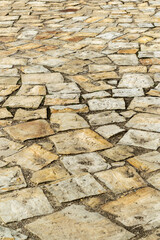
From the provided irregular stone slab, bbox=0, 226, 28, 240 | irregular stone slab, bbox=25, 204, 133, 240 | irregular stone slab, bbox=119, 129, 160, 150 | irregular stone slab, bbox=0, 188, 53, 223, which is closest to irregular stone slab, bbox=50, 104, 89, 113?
irregular stone slab, bbox=119, 129, 160, 150

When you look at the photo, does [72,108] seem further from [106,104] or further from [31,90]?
[31,90]

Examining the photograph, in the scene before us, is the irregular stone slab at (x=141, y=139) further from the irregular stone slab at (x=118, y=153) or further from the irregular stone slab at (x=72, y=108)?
the irregular stone slab at (x=72, y=108)

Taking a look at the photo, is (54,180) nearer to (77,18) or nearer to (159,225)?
(159,225)

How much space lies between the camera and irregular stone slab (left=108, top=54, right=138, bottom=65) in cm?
491

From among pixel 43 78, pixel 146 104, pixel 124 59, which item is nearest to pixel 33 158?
pixel 146 104

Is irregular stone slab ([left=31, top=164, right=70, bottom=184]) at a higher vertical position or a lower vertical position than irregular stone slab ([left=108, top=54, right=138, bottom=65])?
higher

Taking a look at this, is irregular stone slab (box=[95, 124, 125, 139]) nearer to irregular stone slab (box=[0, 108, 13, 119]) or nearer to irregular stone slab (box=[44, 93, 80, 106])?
irregular stone slab (box=[44, 93, 80, 106])

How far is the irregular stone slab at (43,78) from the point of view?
14.4 feet

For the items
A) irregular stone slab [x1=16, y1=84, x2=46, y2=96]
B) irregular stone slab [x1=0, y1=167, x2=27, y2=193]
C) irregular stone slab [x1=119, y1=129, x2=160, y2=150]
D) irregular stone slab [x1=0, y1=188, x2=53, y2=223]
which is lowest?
irregular stone slab [x1=16, y1=84, x2=46, y2=96]

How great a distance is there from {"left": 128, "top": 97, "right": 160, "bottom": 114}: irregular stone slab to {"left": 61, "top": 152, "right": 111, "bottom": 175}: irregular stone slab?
36.3 inches

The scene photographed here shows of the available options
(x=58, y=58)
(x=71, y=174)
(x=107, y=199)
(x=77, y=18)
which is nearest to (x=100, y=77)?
(x=58, y=58)

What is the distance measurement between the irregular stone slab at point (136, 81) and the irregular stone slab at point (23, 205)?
2.04 m

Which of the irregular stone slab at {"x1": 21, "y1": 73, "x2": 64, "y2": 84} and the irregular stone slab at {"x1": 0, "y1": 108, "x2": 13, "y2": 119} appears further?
the irregular stone slab at {"x1": 21, "y1": 73, "x2": 64, "y2": 84}

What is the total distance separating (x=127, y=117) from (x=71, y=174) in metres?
1.03
